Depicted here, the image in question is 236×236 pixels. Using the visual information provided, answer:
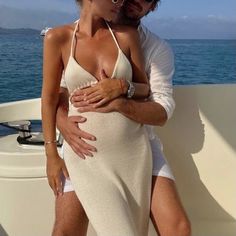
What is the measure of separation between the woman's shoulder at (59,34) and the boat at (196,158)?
492 mm

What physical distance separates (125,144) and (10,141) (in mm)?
665

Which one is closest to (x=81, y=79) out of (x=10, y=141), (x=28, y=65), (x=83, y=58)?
(x=83, y=58)

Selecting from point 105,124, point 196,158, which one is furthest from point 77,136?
point 196,158

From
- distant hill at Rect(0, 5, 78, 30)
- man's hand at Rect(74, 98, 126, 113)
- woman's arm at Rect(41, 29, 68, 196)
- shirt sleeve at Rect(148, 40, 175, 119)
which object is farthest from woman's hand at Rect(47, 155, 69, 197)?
distant hill at Rect(0, 5, 78, 30)

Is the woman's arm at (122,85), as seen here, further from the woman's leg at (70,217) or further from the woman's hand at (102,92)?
the woman's leg at (70,217)

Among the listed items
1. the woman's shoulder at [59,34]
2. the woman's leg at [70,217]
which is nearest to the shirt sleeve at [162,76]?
the woman's shoulder at [59,34]

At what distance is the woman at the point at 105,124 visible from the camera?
3.80ft

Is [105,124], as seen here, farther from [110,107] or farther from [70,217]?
[70,217]

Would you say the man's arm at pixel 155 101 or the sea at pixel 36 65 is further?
the sea at pixel 36 65

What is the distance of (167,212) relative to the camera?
47.4 inches

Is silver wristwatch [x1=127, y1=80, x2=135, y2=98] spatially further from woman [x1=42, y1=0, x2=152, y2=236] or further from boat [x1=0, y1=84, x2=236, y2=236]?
boat [x1=0, y1=84, x2=236, y2=236]

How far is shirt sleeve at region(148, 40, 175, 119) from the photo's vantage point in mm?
1259

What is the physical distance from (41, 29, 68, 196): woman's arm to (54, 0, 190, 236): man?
29 mm

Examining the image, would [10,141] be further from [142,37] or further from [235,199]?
[235,199]
